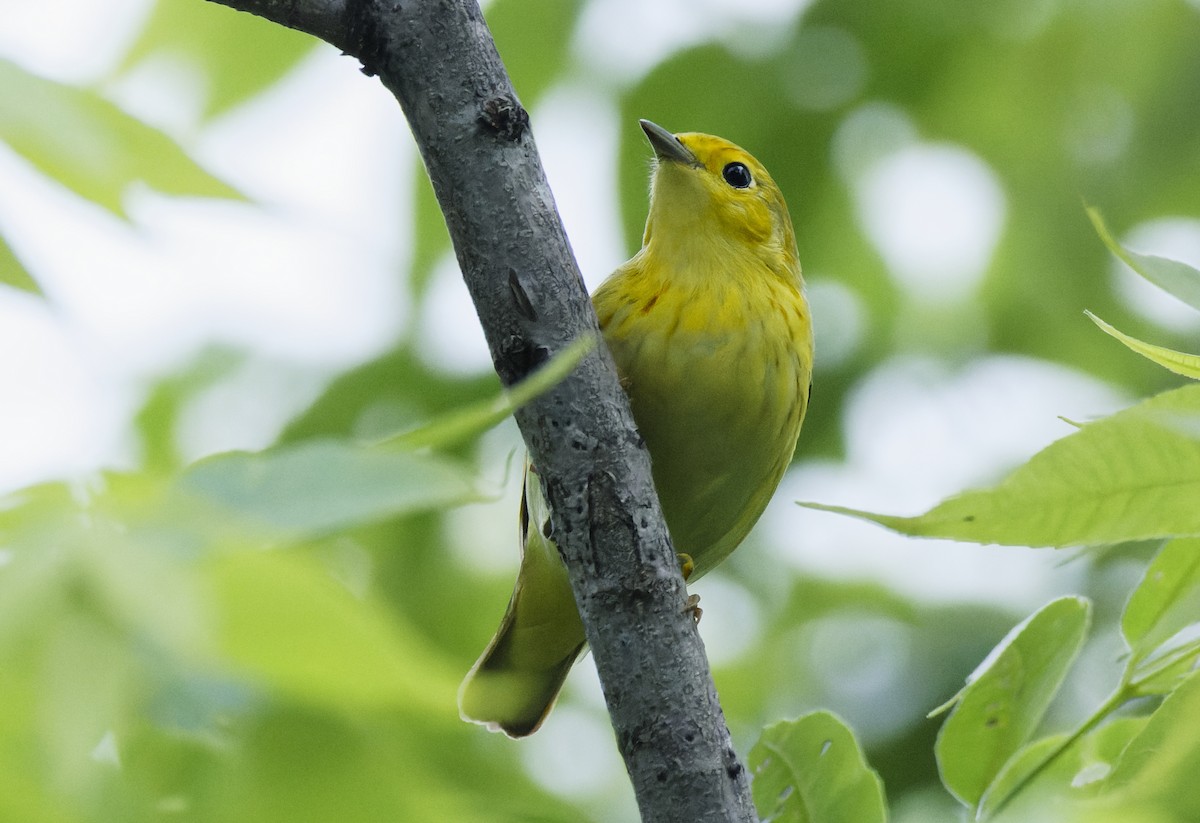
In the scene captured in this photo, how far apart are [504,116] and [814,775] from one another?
0.93 m

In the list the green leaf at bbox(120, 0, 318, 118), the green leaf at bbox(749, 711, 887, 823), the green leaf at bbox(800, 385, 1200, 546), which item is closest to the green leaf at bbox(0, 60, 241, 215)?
the green leaf at bbox(800, 385, 1200, 546)

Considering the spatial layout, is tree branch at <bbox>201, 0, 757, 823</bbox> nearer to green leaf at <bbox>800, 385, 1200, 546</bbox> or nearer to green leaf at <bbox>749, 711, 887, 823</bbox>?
green leaf at <bbox>749, 711, 887, 823</bbox>

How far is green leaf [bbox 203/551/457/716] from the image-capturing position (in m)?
0.68

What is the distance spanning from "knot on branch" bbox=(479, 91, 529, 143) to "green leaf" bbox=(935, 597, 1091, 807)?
0.90 metres

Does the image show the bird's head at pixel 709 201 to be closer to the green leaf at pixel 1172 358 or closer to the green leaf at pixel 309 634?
the green leaf at pixel 1172 358

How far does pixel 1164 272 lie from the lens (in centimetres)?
125

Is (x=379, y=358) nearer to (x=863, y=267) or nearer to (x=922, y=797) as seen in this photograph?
(x=863, y=267)

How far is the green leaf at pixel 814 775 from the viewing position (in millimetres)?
1577

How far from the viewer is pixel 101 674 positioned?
2.27ft

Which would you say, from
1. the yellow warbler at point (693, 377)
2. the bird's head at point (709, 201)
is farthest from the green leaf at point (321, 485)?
the bird's head at point (709, 201)

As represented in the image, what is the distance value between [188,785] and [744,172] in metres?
3.08

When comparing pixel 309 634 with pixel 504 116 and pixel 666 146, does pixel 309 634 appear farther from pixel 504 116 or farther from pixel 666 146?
pixel 666 146

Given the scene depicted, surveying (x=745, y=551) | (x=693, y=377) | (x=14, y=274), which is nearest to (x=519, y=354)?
(x=14, y=274)

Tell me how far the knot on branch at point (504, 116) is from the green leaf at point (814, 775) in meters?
0.84
